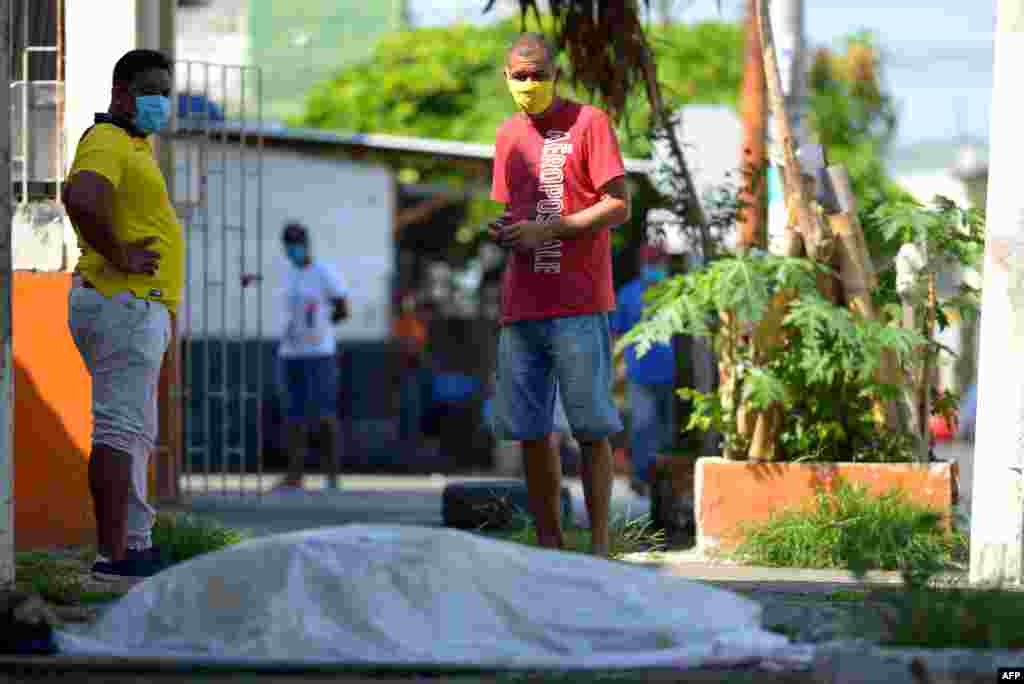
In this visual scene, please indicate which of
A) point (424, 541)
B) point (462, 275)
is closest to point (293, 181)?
point (462, 275)

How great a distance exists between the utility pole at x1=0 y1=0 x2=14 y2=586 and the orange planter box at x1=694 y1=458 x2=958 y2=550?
364 centimetres

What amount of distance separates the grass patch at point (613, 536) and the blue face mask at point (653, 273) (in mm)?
4324

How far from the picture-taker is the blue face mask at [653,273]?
13.1 metres

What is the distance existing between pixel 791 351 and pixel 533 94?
2.40 meters

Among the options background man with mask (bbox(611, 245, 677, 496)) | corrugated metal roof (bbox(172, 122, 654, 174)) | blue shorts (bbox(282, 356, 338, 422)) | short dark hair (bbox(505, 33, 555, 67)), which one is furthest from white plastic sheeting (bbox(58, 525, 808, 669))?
blue shorts (bbox(282, 356, 338, 422))

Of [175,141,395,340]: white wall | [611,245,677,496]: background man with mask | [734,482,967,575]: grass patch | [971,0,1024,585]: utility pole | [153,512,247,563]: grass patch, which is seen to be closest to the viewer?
[971,0,1024,585]: utility pole

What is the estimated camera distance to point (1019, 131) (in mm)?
7020

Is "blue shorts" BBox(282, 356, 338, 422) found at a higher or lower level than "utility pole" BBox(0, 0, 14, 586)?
lower

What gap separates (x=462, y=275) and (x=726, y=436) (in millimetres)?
24634

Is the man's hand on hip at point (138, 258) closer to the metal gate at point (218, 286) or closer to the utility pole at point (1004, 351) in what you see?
the utility pole at point (1004, 351)

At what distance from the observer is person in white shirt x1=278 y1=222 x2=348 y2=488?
14.0 m

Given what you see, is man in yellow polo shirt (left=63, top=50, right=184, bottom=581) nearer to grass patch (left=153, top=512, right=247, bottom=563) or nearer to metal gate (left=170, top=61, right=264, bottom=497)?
grass patch (left=153, top=512, right=247, bottom=563)

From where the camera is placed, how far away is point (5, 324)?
20.8 feet

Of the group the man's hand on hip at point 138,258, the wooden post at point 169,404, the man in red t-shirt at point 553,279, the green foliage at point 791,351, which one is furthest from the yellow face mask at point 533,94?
the wooden post at point 169,404
